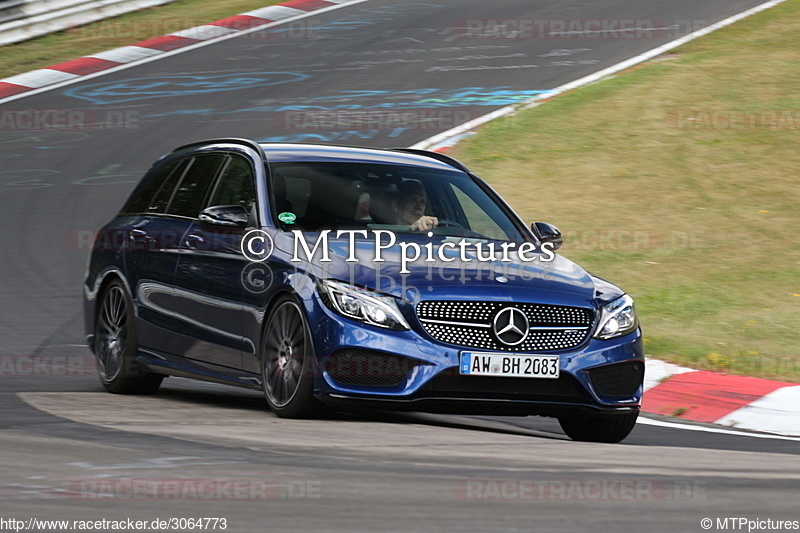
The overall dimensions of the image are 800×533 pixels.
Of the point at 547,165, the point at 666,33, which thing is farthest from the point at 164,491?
the point at 666,33

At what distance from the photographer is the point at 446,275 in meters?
7.57

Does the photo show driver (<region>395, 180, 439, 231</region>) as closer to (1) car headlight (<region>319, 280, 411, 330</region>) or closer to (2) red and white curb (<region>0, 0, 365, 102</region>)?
(1) car headlight (<region>319, 280, 411, 330</region>)

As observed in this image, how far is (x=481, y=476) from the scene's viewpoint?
5758 millimetres

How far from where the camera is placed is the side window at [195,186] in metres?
9.01

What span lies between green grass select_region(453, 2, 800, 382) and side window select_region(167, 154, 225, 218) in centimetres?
354

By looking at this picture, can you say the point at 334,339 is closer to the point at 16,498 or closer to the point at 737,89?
the point at 16,498

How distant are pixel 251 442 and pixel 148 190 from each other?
11.8ft

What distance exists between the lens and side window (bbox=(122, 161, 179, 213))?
9.65 m

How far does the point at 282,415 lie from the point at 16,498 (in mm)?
2698

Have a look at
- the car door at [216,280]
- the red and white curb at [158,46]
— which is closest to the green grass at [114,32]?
the red and white curb at [158,46]

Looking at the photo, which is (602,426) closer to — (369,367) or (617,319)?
(617,319)

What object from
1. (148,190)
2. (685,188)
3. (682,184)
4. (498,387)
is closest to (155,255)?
(148,190)

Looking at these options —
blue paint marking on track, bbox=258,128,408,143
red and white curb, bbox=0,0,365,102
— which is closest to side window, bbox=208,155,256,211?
blue paint marking on track, bbox=258,128,408,143

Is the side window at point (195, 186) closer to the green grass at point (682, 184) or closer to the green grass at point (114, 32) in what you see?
the green grass at point (682, 184)
